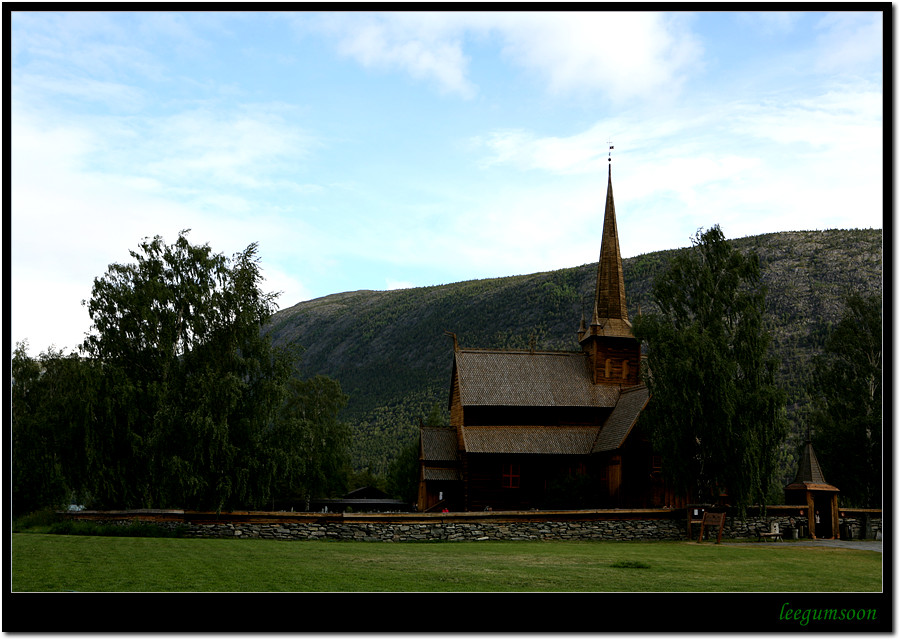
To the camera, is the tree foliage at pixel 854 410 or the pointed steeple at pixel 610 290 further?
the pointed steeple at pixel 610 290

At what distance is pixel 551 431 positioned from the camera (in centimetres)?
4069

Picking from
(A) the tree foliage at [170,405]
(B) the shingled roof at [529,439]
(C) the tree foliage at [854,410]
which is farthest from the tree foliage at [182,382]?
(C) the tree foliage at [854,410]

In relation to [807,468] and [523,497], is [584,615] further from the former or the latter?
[523,497]

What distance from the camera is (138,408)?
31.8 m

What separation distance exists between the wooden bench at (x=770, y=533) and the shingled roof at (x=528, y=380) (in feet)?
41.0

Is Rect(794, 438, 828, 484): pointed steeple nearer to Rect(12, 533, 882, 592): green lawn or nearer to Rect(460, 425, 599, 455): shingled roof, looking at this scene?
Rect(12, 533, 882, 592): green lawn

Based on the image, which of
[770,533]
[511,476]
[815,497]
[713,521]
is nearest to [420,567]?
[713,521]

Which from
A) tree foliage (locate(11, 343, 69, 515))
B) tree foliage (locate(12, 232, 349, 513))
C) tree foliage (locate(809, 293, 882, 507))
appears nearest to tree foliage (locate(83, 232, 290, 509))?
tree foliage (locate(12, 232, 349, 513))

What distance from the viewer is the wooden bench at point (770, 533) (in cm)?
2934

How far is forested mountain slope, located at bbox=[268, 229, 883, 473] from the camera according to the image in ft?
287

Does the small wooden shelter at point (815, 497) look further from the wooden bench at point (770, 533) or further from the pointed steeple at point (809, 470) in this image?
the wooden bench at point (770, 533)

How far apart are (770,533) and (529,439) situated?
1299 centimetres

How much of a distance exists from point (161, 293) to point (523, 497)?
18736 millimetres

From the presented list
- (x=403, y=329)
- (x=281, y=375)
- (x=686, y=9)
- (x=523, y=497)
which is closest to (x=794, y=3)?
(x=686, y=9)
